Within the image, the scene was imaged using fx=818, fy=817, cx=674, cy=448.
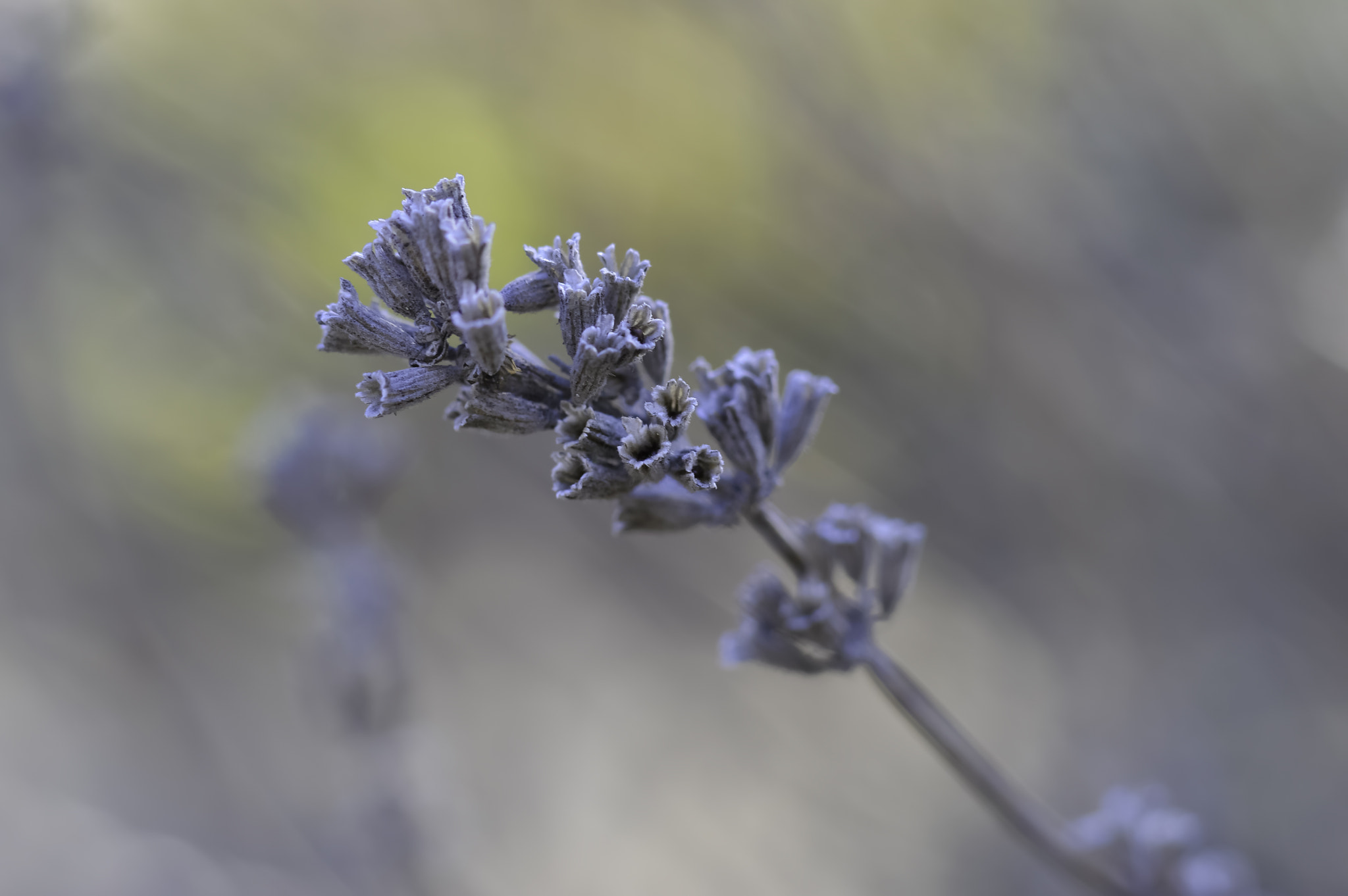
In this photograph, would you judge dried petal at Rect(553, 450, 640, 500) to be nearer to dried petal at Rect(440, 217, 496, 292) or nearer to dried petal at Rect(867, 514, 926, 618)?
dried petal at Rect(440, 217, 496, 292)

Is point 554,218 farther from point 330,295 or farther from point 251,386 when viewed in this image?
point 251,386

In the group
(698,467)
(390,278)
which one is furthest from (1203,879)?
(390,278)

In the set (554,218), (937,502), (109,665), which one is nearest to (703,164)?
(554,218)

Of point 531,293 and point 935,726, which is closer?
point 531,293

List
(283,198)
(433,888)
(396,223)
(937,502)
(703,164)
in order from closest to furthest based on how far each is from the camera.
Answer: (396,223) < (433,888) < (937,502) < (703,164) < (283,198)

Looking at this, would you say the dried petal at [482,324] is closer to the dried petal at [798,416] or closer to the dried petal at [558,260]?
the dried petal at [558,260]

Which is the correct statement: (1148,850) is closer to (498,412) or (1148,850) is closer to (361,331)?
(498,412)
